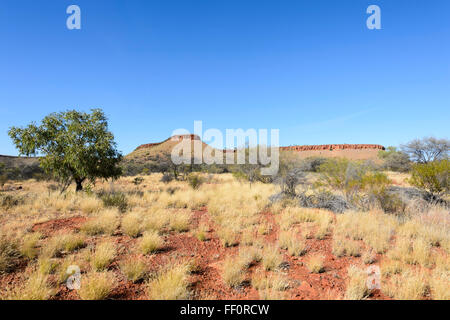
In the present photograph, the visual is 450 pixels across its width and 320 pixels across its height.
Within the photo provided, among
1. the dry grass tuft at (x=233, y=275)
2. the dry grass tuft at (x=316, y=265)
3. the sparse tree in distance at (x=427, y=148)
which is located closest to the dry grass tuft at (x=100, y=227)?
the dry grass tuft at (x=233, y=275)

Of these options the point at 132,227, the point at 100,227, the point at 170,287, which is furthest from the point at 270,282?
the point at 100,227

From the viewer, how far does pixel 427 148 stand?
2828 cm

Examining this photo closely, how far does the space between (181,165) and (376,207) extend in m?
22.9

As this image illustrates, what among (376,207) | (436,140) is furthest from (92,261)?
(436,140)

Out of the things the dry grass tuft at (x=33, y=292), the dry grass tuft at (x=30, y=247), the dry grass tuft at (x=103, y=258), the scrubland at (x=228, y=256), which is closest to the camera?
the dry grass tuft at (x=33, y=292)

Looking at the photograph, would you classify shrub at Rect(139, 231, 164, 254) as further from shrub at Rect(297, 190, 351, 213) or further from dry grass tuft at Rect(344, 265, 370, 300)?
shrub at Rect(297, 190, 351, 213)

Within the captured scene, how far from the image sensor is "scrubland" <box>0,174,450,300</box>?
3.46 metres

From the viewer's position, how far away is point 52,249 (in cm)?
483

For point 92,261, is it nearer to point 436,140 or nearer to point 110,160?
point 110,160

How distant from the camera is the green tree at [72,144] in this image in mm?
11602

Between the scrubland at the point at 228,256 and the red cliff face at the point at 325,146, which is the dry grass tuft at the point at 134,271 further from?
the red cliff face at the point at 325,146

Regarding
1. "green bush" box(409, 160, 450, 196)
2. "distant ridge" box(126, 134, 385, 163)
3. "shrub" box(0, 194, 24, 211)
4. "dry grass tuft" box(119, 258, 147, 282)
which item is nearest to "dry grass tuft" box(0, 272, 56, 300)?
"dry grass tuft" box(119, 258, 147, 282)

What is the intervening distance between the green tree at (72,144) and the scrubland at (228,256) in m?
3.78

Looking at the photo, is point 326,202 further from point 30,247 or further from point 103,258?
point 30,247
